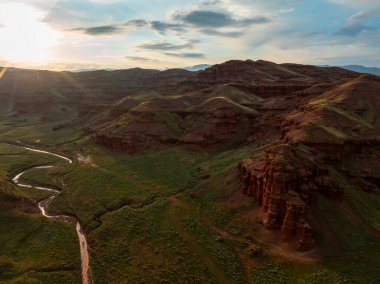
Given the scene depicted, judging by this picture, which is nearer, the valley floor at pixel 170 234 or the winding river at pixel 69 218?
the valley floor at pixel 170 234

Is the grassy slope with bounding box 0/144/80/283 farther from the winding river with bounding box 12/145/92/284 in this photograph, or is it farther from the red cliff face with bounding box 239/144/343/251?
the red cliff face with bounding box 239/144/343/251

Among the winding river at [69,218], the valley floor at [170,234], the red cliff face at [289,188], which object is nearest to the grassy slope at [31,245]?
the valley floor at [170,234]

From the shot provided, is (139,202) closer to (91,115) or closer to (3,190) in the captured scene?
(3,190)

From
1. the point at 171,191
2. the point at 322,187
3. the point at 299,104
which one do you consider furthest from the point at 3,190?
the point at 299,104

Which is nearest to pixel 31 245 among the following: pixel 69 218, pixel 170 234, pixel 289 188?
pixel 69 218

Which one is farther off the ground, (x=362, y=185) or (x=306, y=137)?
(x=306, y=137)

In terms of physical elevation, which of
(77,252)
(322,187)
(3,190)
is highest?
(322,187)

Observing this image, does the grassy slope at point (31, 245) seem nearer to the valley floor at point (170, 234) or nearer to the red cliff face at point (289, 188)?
the valley floor at point (170, 234)

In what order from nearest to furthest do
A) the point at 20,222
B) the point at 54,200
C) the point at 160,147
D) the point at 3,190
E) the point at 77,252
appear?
1. the point at 77,252
2. the point at 20,222
3. the point at 3,190
4. the point at 54,200
5. the point at 160,147
